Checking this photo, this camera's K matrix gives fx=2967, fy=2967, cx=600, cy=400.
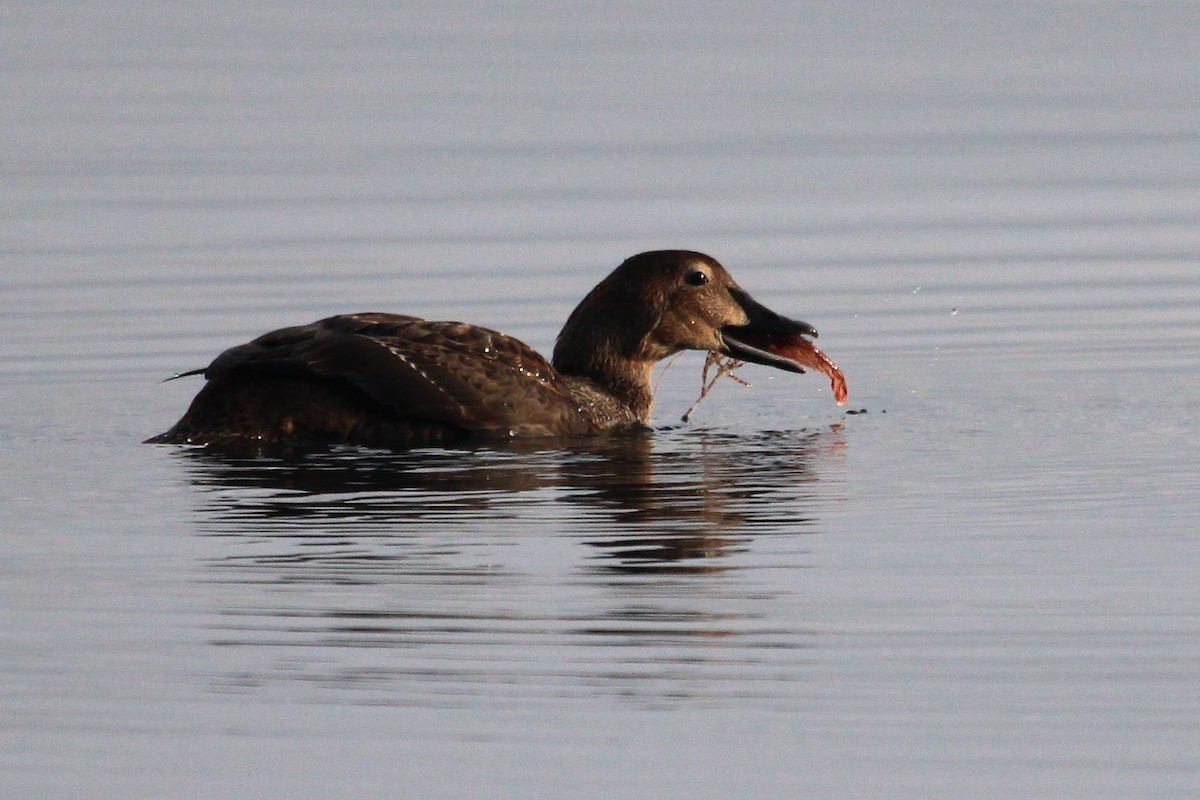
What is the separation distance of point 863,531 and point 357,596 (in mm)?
1944

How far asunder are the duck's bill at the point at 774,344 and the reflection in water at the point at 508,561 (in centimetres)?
87

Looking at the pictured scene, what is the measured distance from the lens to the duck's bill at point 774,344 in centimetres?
1338

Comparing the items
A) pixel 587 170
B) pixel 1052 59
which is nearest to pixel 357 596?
pixel 587 170

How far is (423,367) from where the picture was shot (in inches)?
476

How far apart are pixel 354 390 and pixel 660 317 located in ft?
6.15

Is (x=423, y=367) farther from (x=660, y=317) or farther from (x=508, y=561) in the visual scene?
(x=508, y=561)

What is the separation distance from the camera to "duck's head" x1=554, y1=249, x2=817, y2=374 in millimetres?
13367

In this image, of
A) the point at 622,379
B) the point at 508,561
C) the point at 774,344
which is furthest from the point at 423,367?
the point at 508,561

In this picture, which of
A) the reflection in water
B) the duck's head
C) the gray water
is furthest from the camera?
the duck's head

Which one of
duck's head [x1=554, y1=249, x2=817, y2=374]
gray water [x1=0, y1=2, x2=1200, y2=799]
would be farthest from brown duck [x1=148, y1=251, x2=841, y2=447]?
gray water [x1=0, y1=2, x2=1200, y2=799]

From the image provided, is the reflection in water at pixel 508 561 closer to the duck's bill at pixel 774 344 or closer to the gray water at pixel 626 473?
the gray water at pixel 626 473

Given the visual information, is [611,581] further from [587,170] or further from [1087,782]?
[587,170]

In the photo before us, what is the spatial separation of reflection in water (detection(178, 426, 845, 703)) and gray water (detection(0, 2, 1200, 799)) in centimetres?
3

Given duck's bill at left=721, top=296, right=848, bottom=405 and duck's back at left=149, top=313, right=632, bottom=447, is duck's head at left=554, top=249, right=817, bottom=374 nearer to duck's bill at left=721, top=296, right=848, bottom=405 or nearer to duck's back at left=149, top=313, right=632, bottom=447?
duck's bill at left=721, top=296, right=848, bottom=405
